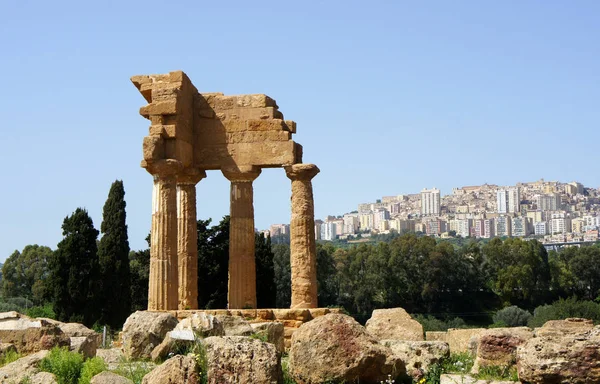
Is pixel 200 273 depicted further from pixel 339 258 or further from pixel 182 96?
pixel 339 258

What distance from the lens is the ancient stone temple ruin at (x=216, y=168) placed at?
27562 mm

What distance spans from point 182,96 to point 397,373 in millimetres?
14703

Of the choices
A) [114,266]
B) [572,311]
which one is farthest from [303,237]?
[572,311]

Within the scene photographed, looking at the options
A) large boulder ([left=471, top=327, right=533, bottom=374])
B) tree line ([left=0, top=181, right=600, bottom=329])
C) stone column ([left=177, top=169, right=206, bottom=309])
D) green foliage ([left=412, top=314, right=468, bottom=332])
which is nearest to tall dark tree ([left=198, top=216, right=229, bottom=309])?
tree line ([left=0, top=181, right=600, bottom=329])

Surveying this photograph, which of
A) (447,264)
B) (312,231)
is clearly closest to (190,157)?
(312,231)

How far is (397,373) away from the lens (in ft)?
52.2

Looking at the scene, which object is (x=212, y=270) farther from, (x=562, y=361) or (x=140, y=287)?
(x=562, y=361)

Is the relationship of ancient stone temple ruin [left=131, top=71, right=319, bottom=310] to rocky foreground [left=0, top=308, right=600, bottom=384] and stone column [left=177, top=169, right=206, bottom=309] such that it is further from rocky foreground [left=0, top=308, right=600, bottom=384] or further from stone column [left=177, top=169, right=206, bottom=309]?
rocky foreground [left=0, top=308, right=600, bottom=384]

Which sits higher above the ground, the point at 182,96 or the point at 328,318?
the point at 182,96

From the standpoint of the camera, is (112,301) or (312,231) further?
(112,301)

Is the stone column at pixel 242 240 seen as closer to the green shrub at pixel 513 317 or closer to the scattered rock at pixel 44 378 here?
the scattered rock at pixel 44 378

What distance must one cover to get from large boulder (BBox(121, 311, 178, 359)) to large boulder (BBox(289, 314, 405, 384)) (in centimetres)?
404

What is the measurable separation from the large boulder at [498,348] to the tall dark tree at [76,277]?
3483 cm

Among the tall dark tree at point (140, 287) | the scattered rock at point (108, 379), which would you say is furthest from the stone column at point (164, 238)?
the tall dark tree at point (140, 287)
